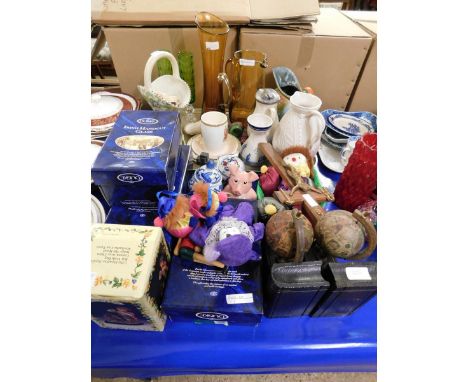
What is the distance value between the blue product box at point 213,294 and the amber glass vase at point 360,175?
30 centimetres

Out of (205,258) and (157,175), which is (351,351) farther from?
(157,175)

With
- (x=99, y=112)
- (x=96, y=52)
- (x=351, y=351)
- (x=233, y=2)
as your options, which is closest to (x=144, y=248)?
(x=351, y=351)

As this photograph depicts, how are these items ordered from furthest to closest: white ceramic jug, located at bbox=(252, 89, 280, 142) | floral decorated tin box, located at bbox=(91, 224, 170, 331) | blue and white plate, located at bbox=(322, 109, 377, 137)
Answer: blue and white plate, located at bbox=(322, 109, 377, 137) → white ceramic jug, located at bbox=(252, 89, 280, 142) → floral decorated tin box, located at bbox=(91, 224, 170, 331)

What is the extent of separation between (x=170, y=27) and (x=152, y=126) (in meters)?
0.47

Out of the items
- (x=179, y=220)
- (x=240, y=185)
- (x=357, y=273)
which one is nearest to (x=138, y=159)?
(x=179, y=220)

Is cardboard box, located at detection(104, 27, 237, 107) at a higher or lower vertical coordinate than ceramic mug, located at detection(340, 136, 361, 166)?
higher

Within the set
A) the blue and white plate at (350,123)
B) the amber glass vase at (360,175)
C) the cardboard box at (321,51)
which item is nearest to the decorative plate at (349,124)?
the blue and white plate at (350,123)

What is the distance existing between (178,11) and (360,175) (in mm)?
759

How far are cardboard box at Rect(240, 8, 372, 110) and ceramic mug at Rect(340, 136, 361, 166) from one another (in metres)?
0.30

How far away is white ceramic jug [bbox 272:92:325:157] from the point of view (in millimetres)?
703

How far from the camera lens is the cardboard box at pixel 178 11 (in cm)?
88

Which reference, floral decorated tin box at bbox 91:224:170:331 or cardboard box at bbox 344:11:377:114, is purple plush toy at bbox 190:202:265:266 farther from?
cardboard box at bbox 344:11:377:114

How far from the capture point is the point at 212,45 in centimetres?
86

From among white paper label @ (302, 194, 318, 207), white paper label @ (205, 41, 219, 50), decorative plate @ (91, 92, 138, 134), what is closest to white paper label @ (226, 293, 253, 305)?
white paper label @ (302, 194, 318, 207)
